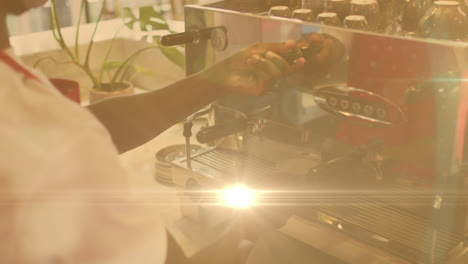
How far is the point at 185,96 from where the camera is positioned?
87 centimetres

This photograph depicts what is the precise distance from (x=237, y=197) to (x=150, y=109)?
0.21 metres

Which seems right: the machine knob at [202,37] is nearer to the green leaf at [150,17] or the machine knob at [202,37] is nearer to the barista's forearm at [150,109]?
the barista's forearm at [150,109]

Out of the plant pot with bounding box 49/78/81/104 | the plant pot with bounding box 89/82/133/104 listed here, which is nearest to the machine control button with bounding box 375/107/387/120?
the plant pot with bounding box 49/78/81/104

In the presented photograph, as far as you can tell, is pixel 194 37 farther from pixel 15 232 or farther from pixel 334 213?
pixel 15 232

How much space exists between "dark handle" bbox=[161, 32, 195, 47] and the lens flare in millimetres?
268

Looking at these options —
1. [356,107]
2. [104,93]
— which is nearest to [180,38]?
[356,107]

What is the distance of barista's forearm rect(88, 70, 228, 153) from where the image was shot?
2.74ft

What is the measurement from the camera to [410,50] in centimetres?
64

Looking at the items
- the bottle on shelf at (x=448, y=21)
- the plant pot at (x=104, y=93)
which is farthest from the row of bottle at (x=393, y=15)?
the plant pot at (x=104, y=93)

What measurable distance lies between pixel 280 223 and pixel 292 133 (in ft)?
0.50

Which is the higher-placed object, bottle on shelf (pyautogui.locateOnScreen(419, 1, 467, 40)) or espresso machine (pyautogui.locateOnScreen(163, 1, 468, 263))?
bottle on shelf (pyautogui.locateOnScreen(419, 1, 467, 40))

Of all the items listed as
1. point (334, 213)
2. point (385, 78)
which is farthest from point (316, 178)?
point (385, 78)

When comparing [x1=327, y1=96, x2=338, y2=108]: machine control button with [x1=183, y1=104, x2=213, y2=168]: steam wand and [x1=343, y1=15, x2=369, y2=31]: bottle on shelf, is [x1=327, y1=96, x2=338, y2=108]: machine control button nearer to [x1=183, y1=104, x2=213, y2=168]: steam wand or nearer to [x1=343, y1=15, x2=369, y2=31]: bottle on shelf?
[x1=343, y1=15, x2=369, y2=31]: bottle on shelf

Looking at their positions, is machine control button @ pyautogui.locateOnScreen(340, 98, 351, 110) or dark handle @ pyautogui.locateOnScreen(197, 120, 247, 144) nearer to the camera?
machine control button @ pyautogui.locateOnScreen(340, 98, 351, 110)
